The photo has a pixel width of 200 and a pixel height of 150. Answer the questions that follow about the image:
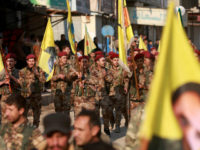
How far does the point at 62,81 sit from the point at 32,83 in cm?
72

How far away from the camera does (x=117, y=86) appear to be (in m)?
9.99

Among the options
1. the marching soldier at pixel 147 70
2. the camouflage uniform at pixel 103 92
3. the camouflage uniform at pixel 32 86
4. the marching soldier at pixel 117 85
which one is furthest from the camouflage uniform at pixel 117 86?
the camouflage uniform at pixel 32 86

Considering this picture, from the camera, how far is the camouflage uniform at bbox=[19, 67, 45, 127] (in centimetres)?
975

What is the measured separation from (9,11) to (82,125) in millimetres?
13827

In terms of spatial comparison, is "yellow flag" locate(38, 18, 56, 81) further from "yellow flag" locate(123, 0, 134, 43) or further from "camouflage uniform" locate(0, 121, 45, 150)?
"camouflage uniform" locate(0, 121, 45, 150)

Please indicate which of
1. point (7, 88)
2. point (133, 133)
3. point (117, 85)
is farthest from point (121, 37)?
point (133, 133)

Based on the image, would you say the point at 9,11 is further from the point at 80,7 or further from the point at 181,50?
the point at 181,50

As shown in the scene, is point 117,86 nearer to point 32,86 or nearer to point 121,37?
point 121,37

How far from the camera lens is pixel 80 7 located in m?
19.2

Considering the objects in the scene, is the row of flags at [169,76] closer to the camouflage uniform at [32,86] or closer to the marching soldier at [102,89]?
the marching soldier at [102,89]

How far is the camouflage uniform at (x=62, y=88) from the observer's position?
1004 centimetres

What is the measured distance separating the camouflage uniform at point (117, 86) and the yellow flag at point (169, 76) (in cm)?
726

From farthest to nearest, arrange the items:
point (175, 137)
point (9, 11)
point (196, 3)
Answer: point (196, 3) < point (9, 11) < point (175, 137)

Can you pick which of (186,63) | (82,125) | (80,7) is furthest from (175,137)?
(80,7)
